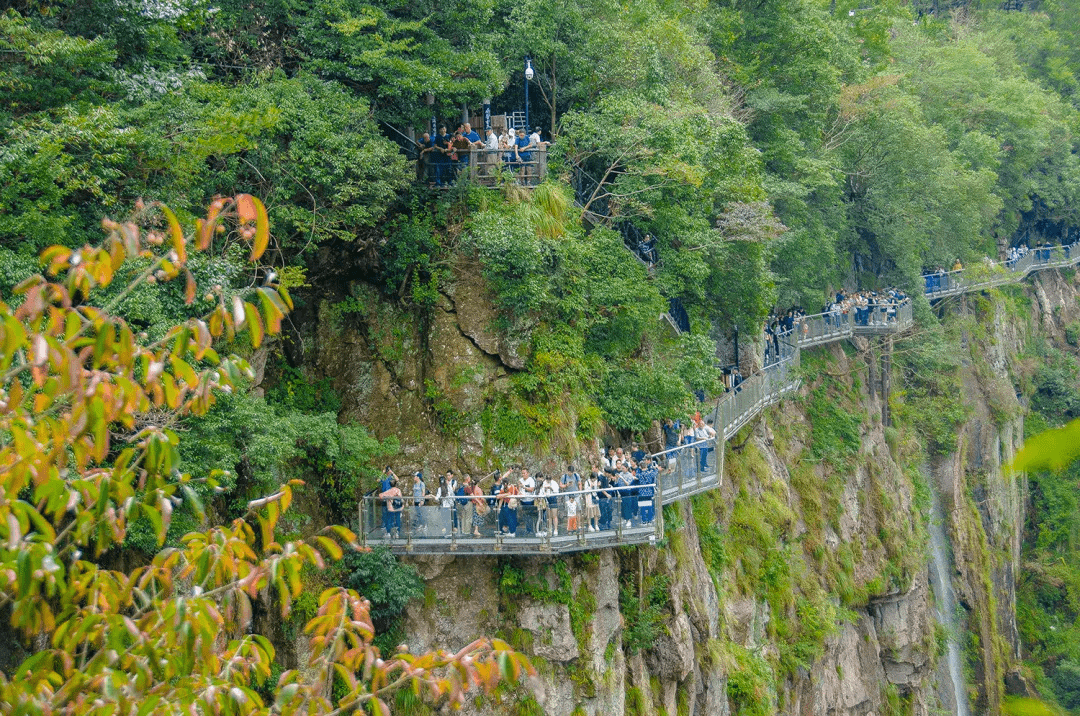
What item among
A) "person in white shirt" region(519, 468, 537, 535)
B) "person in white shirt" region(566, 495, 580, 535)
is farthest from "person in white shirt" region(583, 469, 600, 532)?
"person in white shirt" region(519, 468, 537, 535)

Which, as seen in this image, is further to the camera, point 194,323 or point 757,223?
point 757,223

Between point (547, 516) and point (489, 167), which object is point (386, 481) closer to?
point (547, 516)

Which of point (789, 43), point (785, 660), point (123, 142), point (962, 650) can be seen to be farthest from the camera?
point (962, 650)

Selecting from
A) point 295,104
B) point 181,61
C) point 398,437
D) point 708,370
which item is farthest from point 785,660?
point 181,61

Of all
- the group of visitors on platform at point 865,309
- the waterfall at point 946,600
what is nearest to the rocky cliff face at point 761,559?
the waterfall at point 946,600

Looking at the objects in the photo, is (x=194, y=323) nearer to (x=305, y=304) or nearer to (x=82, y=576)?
(x=82, y=576)
